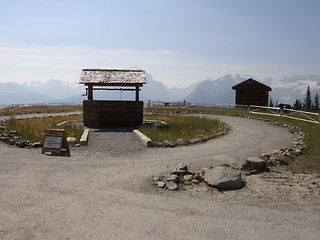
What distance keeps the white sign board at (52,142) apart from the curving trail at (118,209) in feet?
3.93

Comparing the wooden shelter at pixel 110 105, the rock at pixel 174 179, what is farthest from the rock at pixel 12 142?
the rock at pixel 174 179

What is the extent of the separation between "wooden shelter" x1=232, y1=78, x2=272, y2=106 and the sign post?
33.8m

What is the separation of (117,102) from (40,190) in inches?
569

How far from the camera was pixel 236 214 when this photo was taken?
21.2 ft

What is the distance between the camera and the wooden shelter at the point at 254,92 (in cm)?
4056

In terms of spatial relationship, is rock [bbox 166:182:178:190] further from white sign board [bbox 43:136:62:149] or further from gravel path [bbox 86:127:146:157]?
white sign board [bbox 43:136:62:149]

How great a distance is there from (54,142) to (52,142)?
9 cm

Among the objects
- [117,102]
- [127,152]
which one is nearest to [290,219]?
[127,152]

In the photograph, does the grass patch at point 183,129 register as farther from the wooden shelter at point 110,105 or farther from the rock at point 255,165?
the rock at point 255,165

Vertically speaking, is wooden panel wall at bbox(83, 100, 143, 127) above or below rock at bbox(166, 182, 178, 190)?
above

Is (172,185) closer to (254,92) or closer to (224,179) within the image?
(224,179)

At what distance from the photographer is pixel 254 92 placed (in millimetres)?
41094

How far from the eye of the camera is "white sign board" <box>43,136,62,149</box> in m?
12.1

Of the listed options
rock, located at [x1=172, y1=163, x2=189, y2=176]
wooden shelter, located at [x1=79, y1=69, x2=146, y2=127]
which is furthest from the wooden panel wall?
rock, located at [x1=172, y1=163, x2=189, y2=176]
